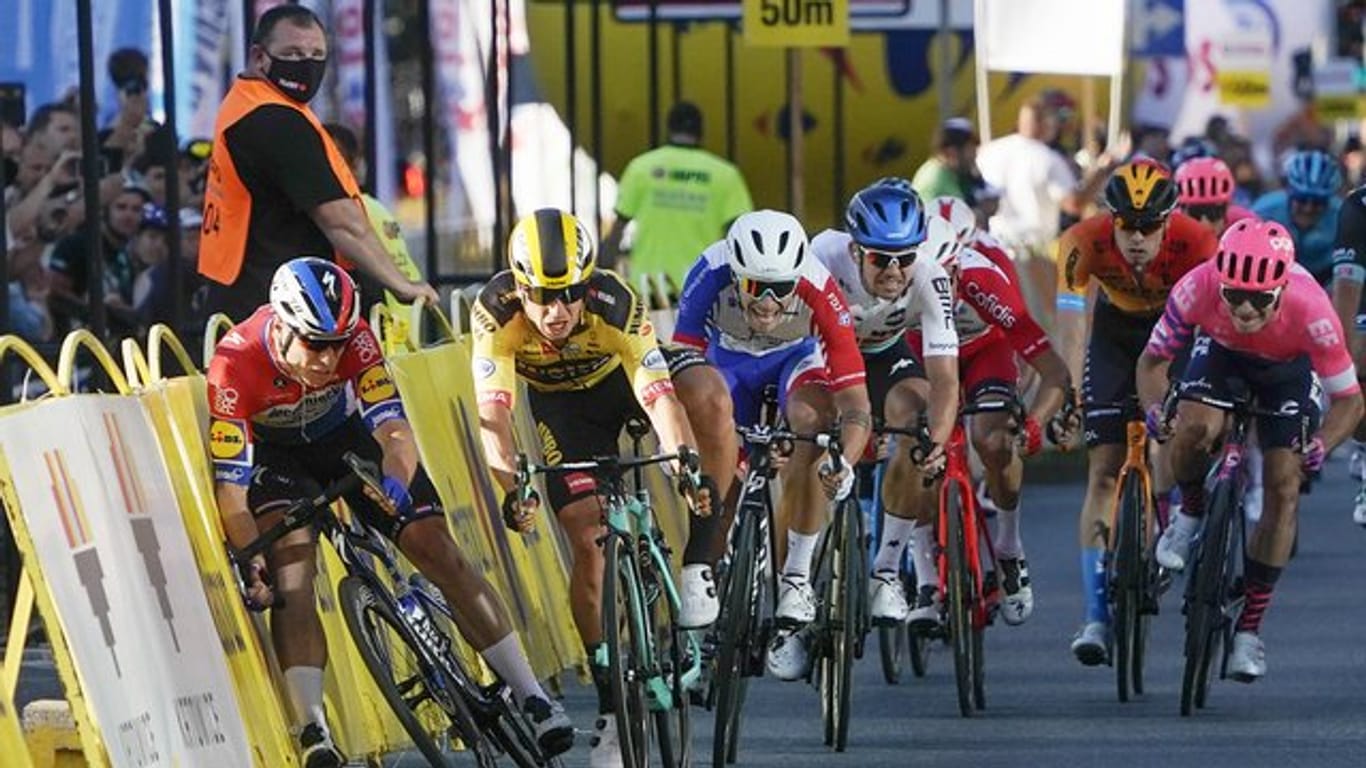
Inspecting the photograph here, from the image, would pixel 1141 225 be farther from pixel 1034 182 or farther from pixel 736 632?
pixel 1034 182

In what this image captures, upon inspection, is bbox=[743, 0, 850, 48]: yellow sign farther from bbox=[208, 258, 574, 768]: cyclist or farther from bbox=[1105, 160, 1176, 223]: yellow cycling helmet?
bbox=[208, 258, 574, 768]: cyclist

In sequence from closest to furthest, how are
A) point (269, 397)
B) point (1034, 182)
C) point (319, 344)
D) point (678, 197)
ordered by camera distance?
point (319, 344) < point (269, 397) < point (678, 197) < point (1034, 182)

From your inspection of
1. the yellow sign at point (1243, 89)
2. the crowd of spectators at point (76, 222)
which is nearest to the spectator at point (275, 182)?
the crowd of spectators at point (76, 222)

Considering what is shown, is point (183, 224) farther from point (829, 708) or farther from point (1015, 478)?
point (829, 708)

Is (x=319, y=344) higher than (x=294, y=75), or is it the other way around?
(x=294, y=75)

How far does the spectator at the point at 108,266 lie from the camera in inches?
655

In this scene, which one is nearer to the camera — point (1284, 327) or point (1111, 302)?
point (1284, 327)

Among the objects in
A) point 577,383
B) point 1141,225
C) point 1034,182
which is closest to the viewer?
point 577,383

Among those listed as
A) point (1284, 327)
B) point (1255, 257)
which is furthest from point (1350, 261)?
point (1255, 257)

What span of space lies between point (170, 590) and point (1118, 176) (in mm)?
5267

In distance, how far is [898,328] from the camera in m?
13.9

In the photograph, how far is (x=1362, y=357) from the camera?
17.3 metres

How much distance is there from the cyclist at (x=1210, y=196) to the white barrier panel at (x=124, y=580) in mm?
7060

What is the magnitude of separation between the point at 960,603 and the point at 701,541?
1.64 meters
